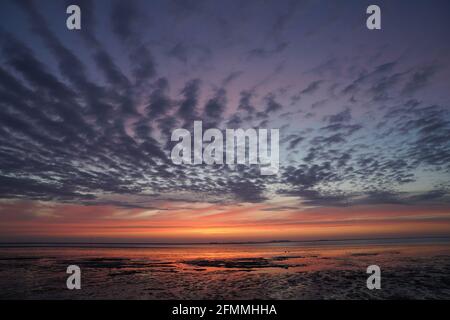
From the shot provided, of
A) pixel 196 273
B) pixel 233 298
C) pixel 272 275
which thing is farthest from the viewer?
pixel 196 273

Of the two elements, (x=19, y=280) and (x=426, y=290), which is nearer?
(x=426, y=290)

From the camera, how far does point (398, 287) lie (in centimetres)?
2106

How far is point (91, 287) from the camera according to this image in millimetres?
22719

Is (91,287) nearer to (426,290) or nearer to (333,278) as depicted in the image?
(333,278)

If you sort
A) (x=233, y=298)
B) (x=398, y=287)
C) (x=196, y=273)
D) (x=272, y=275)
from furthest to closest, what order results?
(x=196, y=273) → (x=272, y=275) → (x=398, y=287) → (x=233, y=298)
